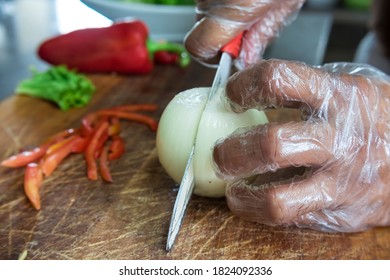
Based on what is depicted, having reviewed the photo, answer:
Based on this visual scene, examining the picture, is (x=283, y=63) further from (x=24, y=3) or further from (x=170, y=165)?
(x=24, y=3)

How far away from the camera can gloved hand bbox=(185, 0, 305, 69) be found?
1.19 m

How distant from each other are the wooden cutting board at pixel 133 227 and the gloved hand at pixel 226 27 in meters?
0.31

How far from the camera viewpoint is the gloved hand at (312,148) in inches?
38.0

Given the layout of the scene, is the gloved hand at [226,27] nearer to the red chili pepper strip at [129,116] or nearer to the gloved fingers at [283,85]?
the gloved fingers at [283,85]

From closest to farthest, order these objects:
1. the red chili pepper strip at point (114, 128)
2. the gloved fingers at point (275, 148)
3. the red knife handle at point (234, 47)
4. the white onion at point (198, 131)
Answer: the gloved fingers at point (275, 148) < the white onion at point (198, 131) < the red knife handle at point (234, 47) < the red chili pepper strip at point (114, 128)

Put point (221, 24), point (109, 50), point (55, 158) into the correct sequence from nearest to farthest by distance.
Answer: point (221, 24), point (55, 158), point (109, 50)

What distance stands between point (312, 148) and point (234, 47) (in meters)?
0.38

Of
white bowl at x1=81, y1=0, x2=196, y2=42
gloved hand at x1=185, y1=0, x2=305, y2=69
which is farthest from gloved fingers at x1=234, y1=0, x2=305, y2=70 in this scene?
white bowl at x1=81, y1=0, x2=196, y2=42

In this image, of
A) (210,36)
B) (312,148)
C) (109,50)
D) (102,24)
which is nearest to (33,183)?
(210,36)

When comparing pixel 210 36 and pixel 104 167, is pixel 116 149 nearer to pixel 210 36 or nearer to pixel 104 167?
pixel 104 167

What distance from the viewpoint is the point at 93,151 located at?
1347mm

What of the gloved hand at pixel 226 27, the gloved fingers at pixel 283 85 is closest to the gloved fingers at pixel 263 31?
the gloved hand at pixel 226 27

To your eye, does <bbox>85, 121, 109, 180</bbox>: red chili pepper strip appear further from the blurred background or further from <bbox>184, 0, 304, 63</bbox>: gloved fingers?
the blurred background

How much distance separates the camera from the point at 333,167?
101 centimetres
